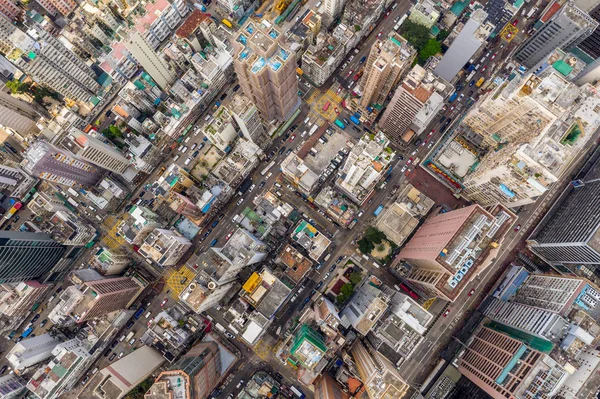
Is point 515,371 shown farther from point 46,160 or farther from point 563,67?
point 46,160

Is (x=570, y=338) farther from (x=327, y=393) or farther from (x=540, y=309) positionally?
(x=327, y=393)

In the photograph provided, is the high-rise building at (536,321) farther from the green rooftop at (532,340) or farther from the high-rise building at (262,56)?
the high-rise building at (262,56)

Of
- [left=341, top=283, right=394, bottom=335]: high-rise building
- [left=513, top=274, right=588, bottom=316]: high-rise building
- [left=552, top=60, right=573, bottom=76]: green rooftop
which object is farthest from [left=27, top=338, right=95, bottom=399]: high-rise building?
[left=552, top=60, right=573, bottom=76]: green rooftop

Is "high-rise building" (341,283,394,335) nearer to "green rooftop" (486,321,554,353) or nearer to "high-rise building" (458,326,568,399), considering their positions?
"high-rise building" (458,326,568,399)

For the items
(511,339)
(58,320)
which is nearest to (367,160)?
(511,339)

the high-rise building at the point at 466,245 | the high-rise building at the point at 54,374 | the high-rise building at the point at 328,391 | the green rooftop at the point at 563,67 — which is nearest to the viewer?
the high-rise building at the point at 466,245

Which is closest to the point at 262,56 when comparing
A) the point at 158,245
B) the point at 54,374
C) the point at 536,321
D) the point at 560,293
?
the point at 158,245

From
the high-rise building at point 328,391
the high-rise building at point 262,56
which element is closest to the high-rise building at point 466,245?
the high-rise building at point 328,391

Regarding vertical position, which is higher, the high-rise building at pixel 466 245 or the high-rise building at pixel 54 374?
the high-rise building at pixel 466 245
